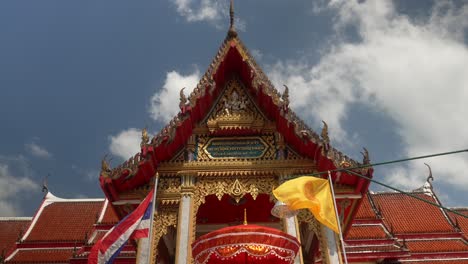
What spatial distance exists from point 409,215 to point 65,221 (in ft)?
51.3

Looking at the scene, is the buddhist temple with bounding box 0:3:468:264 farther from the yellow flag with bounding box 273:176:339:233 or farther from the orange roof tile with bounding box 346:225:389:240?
the orange roof tile with bounding box 346:225:389:240

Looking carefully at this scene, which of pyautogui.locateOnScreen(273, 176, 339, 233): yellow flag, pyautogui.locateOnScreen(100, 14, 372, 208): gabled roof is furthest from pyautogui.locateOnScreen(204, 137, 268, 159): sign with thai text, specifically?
pyautogui.locateOnScreen(273, 176, 339, 233): yellow flag

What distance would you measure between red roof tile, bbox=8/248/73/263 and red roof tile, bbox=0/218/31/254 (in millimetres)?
2072

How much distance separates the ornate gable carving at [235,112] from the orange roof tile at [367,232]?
7582mm

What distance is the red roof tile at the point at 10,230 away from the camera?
64.0 feet

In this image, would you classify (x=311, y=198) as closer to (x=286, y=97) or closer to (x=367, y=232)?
(x=286, y=97)

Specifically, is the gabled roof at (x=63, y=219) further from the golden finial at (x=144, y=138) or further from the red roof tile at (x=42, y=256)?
the golden finial at (x=144, y=138)

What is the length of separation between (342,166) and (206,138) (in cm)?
332

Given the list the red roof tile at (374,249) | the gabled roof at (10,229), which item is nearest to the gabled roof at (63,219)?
the gabled roof at (10,229)

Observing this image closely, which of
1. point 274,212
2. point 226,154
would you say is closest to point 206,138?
point 226,154

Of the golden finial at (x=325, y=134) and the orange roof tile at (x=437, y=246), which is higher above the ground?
the orange roof tile at (x=437, y=246)

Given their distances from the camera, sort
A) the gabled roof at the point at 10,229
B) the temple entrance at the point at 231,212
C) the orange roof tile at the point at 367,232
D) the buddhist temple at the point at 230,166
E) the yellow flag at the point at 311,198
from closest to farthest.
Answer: the yellow flag at the point at 311,198 < the buddhist temple at the point at 230,166 < the temple entrance at the point at 231,212 < the orange roof tile at the point at 367,232 < the gabled roof at the point at 10,229

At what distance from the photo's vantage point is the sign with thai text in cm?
993

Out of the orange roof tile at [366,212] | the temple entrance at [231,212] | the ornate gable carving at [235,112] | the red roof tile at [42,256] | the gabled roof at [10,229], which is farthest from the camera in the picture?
the gabled roof at [10,229]
